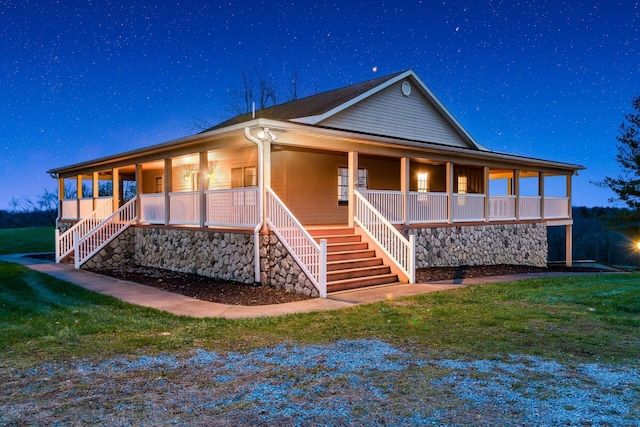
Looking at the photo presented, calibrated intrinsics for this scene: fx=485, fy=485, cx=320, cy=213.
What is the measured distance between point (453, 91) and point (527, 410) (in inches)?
911

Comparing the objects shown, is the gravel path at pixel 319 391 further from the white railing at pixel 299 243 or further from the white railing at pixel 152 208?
the white railing at pixel 152 208

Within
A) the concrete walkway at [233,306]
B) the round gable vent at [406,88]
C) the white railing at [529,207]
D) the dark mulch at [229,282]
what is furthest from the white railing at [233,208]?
the white railing at [529,207]

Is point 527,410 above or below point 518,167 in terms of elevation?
below

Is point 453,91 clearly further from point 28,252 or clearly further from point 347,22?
point 28,252

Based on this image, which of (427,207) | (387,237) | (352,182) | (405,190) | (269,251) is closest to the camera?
(269,251)

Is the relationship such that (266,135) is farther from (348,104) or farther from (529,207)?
(529,207)

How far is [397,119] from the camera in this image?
1753 centimetres

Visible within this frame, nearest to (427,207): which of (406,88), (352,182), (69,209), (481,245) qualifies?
(481,245)

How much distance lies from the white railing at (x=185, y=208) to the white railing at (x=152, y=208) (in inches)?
29.2

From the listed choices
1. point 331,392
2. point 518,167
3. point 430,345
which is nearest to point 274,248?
point 430,345

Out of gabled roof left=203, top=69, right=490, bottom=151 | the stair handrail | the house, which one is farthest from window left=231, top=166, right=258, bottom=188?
the stair handrail

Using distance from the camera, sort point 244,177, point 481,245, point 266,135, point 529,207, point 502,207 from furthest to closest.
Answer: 1. point 529,207
2. point 502,207
3. point 481,245
4. point 244,177
5. point 266,135

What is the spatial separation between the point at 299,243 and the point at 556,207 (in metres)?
15.2

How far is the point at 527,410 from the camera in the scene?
399 centimetres
